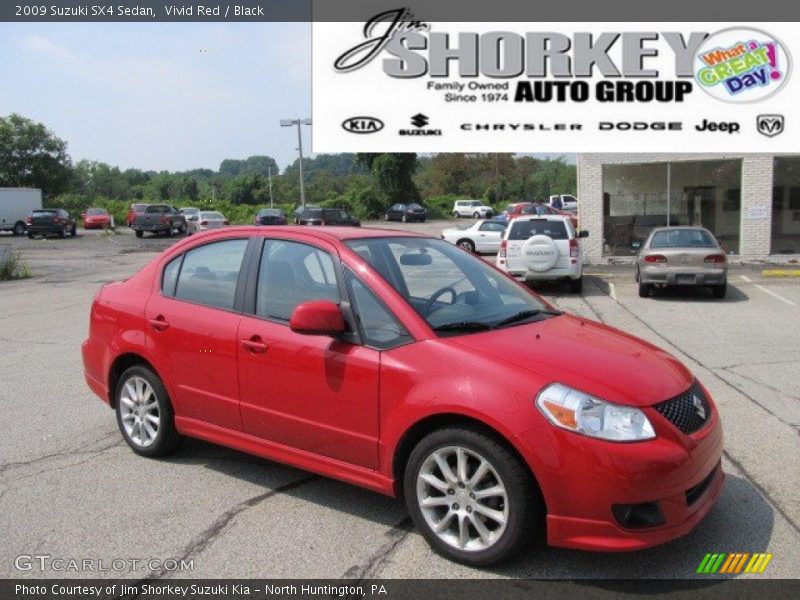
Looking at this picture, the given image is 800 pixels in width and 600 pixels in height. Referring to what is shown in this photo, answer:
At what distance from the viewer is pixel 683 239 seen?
14.4 m

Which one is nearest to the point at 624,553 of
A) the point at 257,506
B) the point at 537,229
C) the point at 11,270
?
the point at 257,506

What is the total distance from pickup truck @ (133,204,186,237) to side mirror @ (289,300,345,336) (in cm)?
3936

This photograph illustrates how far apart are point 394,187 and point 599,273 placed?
4683 cm

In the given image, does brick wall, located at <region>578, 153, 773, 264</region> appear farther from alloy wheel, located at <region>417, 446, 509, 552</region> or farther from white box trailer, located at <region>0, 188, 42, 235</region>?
white box trailer, located at <region>0, 188, 42, 235</region>

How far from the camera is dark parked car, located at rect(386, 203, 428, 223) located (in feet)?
190

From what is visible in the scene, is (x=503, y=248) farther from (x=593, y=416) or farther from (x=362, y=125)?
(x=593, y=416)

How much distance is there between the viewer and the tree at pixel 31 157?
216 feet

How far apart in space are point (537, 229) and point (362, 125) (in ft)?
37.6

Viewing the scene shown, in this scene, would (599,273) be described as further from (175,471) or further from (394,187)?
(394,187)

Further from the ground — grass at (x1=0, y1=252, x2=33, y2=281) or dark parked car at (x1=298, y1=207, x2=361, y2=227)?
dark parked car at (x1=298, y1=207, x2=361, y2=227)

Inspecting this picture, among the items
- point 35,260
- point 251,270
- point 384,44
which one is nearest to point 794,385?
point 251,270

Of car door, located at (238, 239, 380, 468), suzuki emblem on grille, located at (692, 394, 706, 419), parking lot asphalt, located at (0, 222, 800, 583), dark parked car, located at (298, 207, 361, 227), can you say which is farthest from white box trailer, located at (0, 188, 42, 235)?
suzuki emblem on grille, located at (692, 394, 706, 419)

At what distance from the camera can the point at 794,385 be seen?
699cm

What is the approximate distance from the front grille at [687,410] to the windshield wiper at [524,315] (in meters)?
1.00
